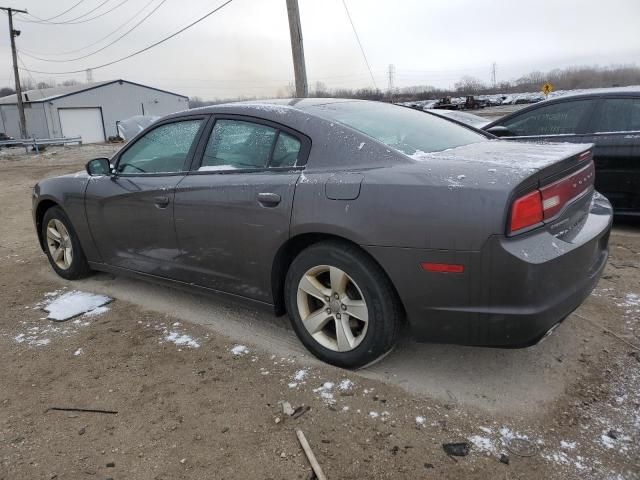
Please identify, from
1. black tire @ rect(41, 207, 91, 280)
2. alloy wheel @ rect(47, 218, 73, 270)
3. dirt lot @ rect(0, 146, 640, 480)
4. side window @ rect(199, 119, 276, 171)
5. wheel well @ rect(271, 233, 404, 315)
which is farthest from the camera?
alloy wheel @ rect(47, 218, 73, 270)

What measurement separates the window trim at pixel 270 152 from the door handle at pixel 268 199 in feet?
0.55

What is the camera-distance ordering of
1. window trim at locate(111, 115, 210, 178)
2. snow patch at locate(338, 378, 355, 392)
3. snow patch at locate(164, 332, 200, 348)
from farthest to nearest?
window trim at locate(111, 115, 210, 178) < snow patch at locate(164, 332, 200, 348) < snow patch at locate(338, 378, 355, 392)

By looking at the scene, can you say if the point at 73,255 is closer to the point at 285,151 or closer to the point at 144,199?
the point at 144,199

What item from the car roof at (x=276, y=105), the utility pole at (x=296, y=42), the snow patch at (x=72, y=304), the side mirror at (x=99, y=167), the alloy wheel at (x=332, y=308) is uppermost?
the utility pole at (x=296, y=42)

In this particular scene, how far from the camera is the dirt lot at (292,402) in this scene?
230cm

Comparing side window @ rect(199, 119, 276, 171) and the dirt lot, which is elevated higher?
Answer: side window @ rect(199, 119, 276, 171)

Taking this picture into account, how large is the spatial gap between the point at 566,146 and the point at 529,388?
4.73 ft

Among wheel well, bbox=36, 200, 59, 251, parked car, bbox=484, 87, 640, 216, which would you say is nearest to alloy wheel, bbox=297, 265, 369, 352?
wheel well, bbox=36, 200, 59, 251

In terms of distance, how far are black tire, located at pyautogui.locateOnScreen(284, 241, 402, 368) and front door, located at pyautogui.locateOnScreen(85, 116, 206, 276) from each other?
4.09 ft

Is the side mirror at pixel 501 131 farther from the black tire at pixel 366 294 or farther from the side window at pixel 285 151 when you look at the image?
the black tire at pixel 366 294

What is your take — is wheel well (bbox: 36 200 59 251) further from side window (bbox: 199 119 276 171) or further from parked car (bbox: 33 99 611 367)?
side window (bbox: 199 119 276 171)

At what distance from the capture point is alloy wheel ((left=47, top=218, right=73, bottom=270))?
4.80 metres

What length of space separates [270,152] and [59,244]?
2857mm

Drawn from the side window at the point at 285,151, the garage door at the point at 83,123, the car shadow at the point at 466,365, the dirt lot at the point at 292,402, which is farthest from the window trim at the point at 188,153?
the garage door at the point at 83,123
